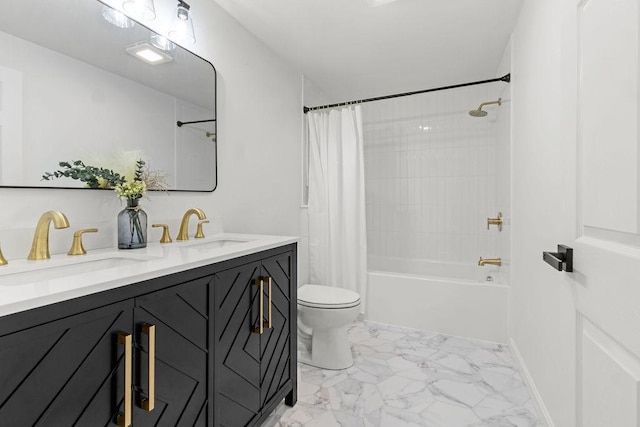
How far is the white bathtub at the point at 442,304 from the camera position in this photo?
2.46 meters

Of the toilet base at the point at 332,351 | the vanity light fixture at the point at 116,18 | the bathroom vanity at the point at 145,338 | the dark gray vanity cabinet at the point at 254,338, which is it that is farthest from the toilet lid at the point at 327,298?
the vanity light fixture at the point at 116,18

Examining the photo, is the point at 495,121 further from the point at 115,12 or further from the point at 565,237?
the point at 115,12

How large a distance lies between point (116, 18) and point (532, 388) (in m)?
2.67

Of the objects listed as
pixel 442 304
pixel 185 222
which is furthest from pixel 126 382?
pixel 442 304

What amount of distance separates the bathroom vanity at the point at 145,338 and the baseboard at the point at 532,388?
123 cm

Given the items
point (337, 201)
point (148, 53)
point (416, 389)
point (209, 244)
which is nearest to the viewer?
point (148, 53)

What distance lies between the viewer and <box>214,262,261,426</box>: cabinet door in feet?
3.88

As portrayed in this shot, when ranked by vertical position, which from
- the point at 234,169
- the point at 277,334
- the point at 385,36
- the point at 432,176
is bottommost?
the point at 277,334

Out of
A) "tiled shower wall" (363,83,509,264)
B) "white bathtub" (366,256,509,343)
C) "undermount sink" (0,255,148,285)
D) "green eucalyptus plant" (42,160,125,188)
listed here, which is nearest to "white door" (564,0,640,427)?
"undermount sink" (0,255,148,285)

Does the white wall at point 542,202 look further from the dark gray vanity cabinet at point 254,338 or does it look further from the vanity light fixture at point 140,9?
the vanity light fixture at point 140,9

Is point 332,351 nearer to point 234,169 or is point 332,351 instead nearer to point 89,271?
point 234,169

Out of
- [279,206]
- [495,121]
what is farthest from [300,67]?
[495,121]

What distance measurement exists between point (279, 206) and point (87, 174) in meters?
1.44

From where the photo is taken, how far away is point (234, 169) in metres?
2.09
